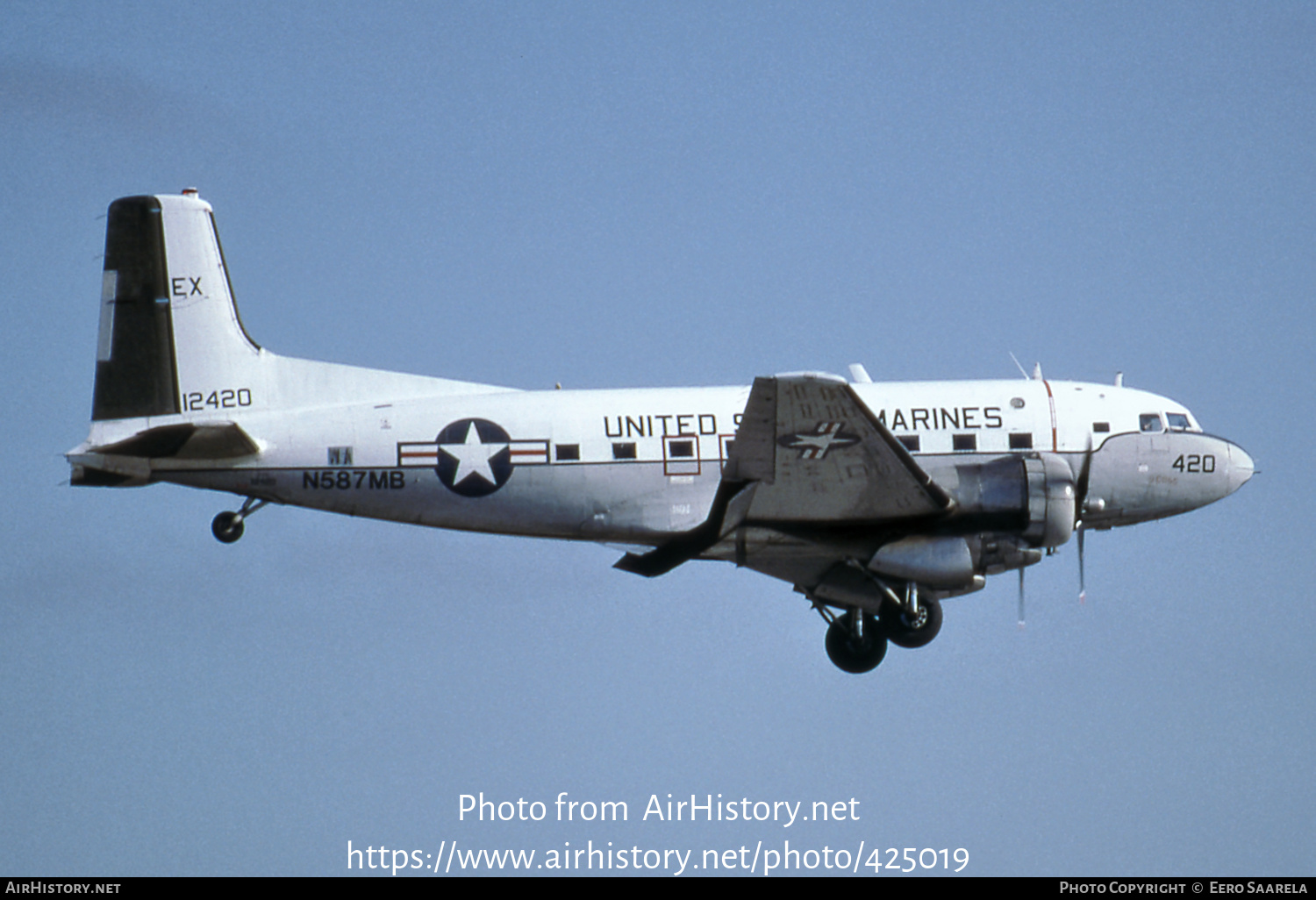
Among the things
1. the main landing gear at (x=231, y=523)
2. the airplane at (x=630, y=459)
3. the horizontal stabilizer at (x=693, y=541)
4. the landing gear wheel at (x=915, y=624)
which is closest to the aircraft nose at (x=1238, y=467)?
the airplane at (x=630, y=459)

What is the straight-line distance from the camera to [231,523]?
2083 cm

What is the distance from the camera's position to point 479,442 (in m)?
21.0

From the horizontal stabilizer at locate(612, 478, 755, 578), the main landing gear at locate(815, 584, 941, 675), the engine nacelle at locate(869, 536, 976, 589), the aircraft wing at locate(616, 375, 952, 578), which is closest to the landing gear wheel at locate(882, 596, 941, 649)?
the main landing gear at locate(815, 584, 941, 675)


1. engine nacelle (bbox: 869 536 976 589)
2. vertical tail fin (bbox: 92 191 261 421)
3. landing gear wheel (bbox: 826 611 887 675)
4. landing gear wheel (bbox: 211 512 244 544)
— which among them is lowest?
landing gear wheel (bbox: 826 611 887 675)

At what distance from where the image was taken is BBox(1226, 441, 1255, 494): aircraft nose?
2200 centimetres

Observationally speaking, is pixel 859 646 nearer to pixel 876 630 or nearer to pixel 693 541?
pixel 876 630

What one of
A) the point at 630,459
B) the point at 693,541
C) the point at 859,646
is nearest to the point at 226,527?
the point at 630,459

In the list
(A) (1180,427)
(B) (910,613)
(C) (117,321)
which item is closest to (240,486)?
(C) (117,321)

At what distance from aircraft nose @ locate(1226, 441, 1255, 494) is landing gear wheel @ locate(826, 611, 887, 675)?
4.86 m

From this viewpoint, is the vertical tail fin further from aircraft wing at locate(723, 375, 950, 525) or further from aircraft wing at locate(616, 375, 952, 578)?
aircraft wing at locate(723, 375, 950, 525)

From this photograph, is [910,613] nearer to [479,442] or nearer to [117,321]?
[479,442]

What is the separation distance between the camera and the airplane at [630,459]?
20.1 metres
